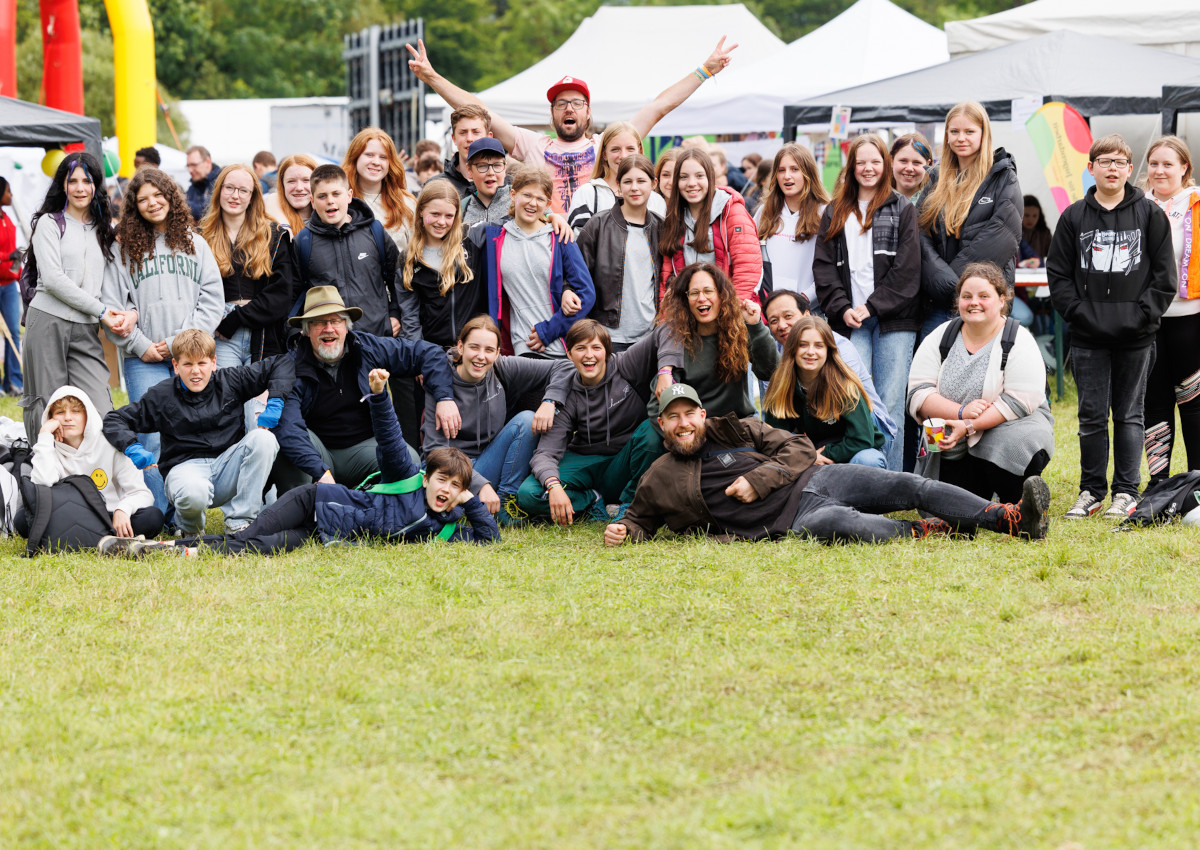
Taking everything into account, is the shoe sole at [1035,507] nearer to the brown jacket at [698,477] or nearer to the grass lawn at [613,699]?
the grass lawn at [613,699]

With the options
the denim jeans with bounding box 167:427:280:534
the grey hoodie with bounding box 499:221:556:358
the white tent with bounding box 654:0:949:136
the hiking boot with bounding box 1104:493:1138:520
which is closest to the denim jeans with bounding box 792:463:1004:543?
the hiking boot with bounding box 1104:493:1138:520

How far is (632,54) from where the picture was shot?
1950 centimetres

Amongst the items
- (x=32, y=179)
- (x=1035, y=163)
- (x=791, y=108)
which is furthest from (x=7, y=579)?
(x=32, y=179)

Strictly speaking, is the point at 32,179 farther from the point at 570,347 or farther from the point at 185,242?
the point at 570,347

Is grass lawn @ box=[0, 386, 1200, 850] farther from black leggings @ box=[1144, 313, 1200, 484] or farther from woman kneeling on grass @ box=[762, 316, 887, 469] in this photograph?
black leggings @ box=[1144, 313, 1200, 484]

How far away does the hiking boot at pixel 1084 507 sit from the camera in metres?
6.25

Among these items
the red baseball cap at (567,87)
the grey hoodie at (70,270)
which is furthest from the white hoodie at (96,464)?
the red baseball cap at (567,87)

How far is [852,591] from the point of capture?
16.0 feet

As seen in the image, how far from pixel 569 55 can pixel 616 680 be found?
1697 cm

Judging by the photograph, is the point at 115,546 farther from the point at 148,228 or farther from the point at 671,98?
the point at 671,98

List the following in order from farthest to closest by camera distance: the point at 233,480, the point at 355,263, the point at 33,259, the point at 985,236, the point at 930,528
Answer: the point at 33,259 → the point at 355,263 → the point at 985,236 → the point at 233,480 → the point at 930,528

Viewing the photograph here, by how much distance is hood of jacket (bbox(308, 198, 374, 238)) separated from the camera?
6758 millimetres

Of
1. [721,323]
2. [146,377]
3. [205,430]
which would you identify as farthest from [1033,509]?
[146,377]

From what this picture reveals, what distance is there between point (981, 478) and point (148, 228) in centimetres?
444
